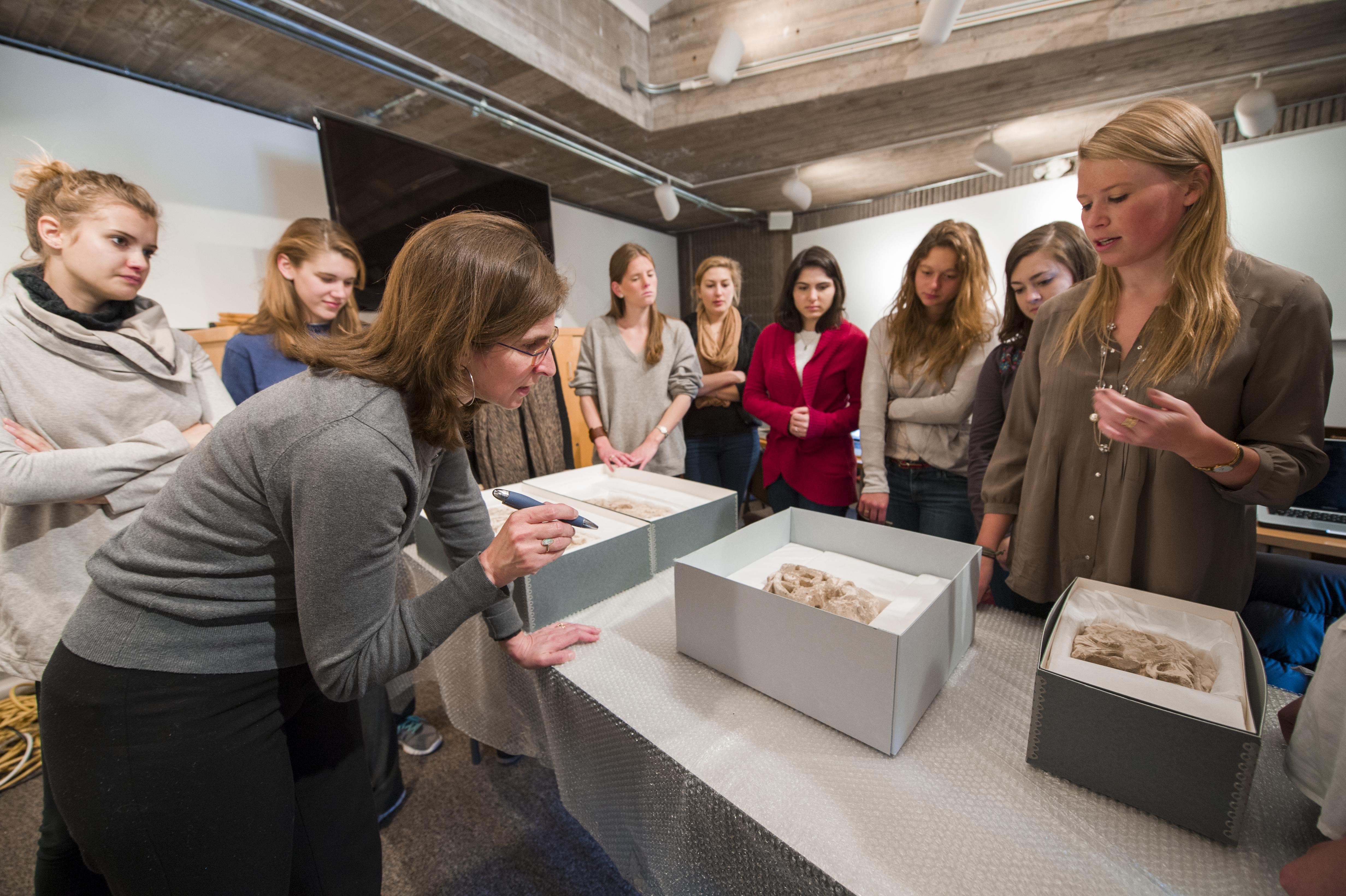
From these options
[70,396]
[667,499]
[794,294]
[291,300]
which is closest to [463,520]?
[667,499]

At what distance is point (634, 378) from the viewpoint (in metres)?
2.19

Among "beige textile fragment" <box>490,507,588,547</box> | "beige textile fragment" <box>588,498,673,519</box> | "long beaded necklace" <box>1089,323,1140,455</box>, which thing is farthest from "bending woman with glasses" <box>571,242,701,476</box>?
"long beaded necklace" <box>1089,323,1140,455</box>

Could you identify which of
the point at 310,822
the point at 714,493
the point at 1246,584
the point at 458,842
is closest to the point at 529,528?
the point at 310,822

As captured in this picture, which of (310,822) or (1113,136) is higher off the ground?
(1113,136)

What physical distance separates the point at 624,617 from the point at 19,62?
3.33 metres

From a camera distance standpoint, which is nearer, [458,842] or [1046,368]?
[1046,368]

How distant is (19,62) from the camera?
7.22ft

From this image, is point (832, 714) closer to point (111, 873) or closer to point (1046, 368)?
point (1046, 368)

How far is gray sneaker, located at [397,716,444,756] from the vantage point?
6.24 feet

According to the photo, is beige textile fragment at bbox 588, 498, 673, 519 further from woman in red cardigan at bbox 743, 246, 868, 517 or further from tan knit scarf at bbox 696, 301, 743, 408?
tan knit scarf at bbox 696, 301, 743, 408

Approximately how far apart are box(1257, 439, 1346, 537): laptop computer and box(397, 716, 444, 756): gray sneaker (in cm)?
312

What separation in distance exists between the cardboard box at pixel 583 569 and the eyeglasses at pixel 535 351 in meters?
0.38

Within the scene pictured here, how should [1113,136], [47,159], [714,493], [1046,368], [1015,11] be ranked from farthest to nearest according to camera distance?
[1015,11] < [714,493] < [47,159] < [1046,368] < [1113,136]

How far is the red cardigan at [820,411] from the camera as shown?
2021 millimetres
